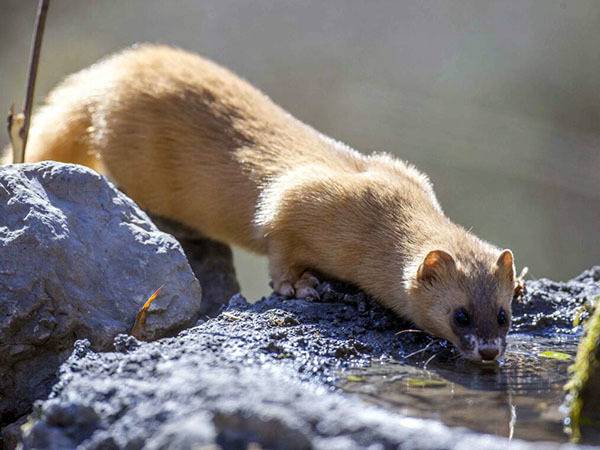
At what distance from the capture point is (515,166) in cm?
1970

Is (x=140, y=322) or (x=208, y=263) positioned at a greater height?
(x=140, y=322)

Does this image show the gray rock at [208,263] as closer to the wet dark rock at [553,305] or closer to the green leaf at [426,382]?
the wet dark rock at [553,305]

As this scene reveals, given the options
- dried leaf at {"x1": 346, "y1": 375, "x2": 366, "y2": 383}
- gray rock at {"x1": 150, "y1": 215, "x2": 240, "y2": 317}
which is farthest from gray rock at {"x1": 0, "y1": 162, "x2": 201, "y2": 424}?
gray rock at {"x1": 150, "y1": 215, "x2": 240, "y2": 317}

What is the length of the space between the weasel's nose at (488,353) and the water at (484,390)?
44 mm

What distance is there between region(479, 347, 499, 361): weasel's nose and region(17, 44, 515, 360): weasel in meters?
0.01

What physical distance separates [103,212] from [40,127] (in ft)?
11.3

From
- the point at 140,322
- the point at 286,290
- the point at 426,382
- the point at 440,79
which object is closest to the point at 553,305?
the point at 286,290

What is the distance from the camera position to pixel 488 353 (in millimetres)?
6012

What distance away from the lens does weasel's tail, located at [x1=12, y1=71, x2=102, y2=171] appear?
29.0 ft

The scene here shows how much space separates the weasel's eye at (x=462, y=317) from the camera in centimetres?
638

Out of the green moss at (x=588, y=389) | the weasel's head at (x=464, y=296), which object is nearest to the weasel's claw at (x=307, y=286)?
the weasel's head at (x=464, y=296)

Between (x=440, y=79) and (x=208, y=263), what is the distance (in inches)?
505

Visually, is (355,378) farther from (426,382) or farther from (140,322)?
(140,322)

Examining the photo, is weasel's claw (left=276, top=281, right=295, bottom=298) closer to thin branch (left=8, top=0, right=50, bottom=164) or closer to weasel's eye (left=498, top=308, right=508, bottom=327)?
weasel's eye (left=498, top=308, right=508, bottom=327)
